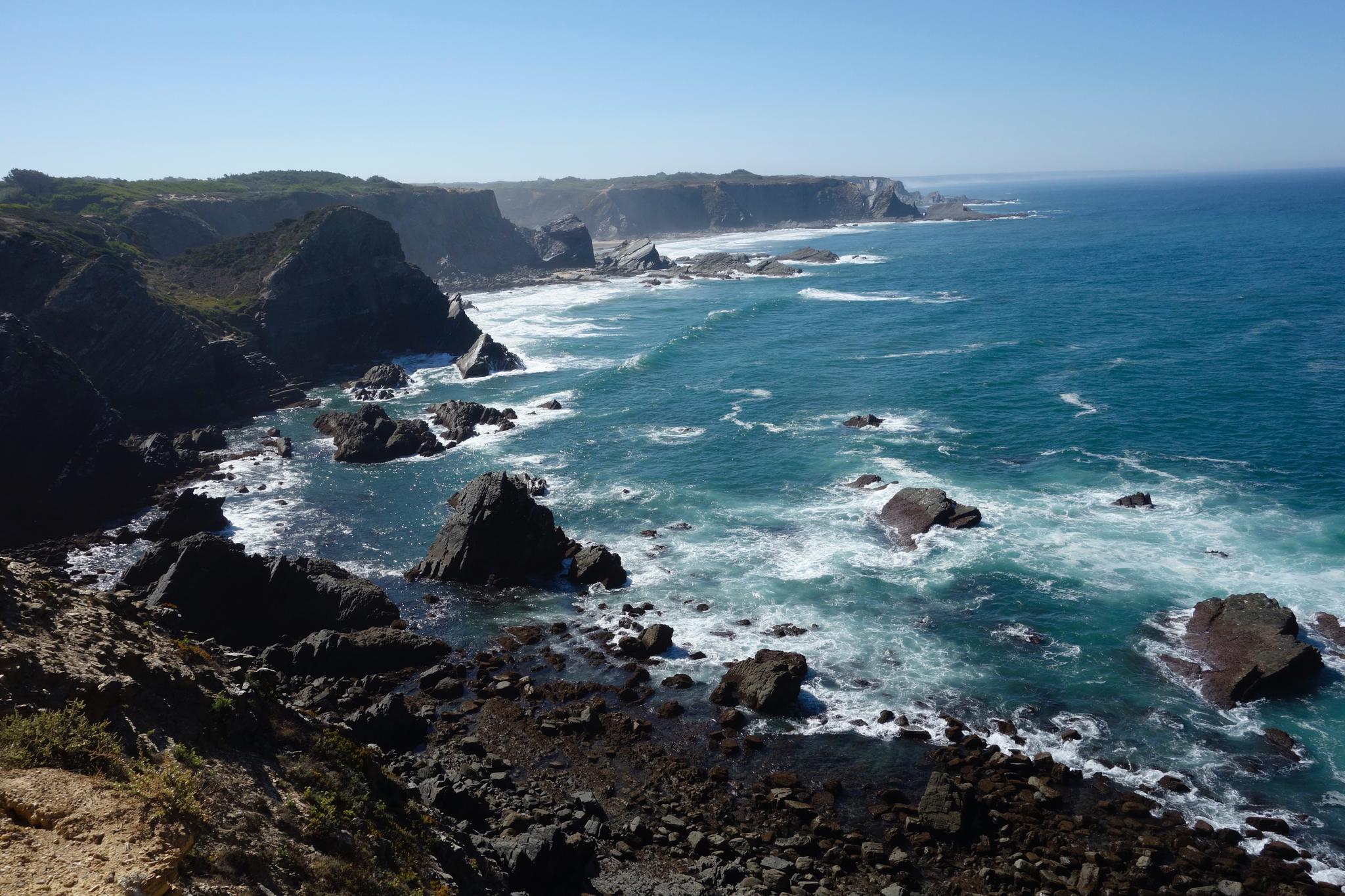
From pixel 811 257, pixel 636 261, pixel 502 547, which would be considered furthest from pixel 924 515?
pixel 811 257

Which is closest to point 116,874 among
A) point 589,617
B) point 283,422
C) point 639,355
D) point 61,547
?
point 589,617

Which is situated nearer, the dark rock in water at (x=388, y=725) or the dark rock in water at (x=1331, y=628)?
Answer: the dark rock in water at (x=388, y=725)

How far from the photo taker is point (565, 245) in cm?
17825

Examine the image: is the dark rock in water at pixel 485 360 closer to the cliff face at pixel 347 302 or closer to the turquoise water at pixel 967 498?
the turquoise water at pixel 967 498

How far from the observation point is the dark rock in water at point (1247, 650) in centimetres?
3344

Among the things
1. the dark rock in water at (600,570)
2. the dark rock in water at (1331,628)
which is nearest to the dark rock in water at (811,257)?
the dark rock in water at (600,570)

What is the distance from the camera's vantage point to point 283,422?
75.1m

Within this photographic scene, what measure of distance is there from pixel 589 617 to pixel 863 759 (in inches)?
661

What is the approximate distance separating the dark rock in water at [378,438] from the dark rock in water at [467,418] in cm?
231

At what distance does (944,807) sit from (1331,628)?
23.6 meters

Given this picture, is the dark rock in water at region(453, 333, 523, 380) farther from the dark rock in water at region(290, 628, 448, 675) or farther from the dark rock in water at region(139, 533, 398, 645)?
the dark rock in water at region(290, 628, 448, 675)

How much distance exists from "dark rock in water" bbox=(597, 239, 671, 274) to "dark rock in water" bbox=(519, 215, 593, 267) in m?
4.54

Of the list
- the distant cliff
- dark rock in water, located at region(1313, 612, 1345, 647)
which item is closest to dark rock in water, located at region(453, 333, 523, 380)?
the distant cliff

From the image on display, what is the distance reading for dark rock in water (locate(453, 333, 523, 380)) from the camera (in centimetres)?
9038
